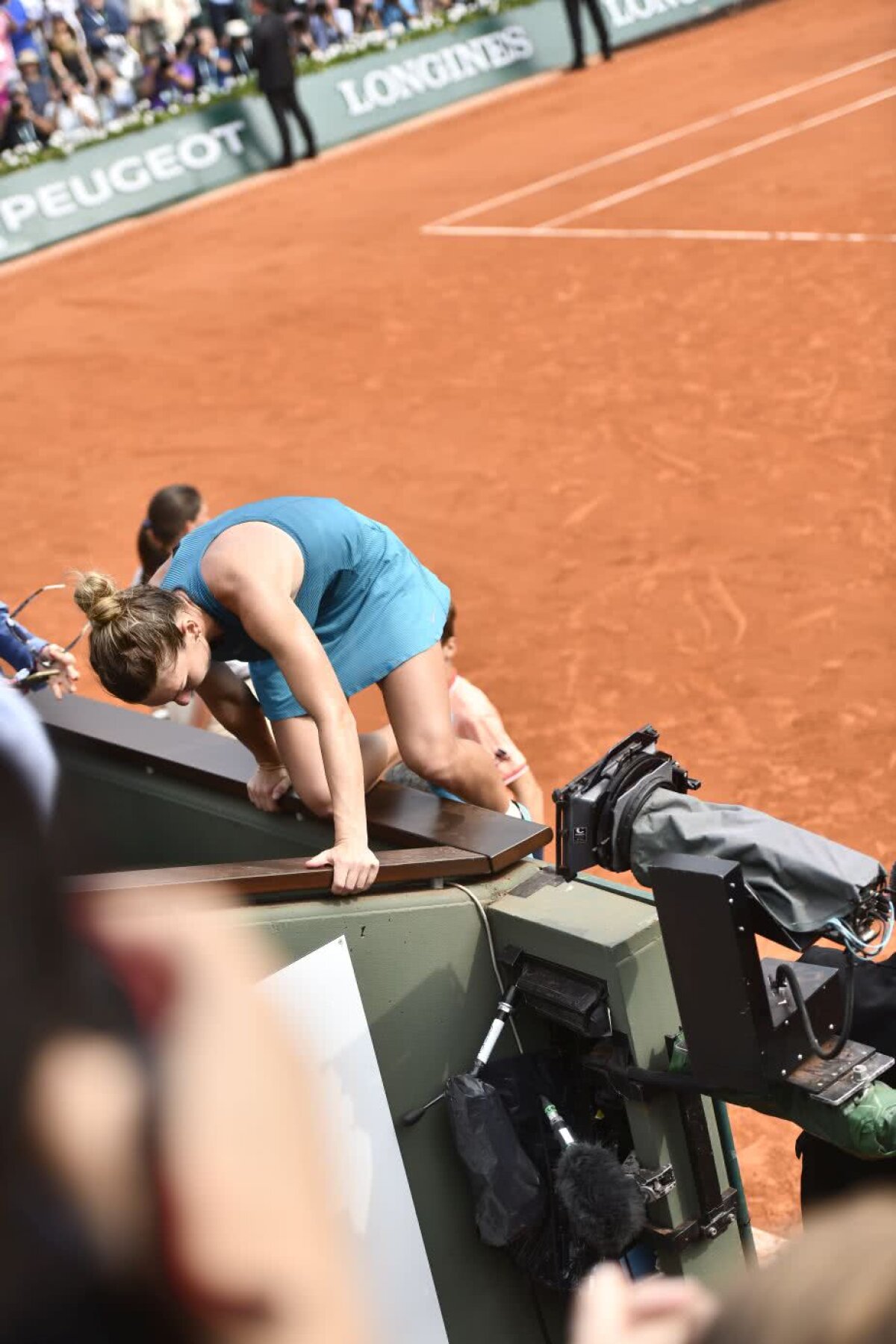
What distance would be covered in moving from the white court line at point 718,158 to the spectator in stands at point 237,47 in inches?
304

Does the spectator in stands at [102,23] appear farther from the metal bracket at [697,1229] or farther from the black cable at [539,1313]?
the metal bracket at [697,1229]

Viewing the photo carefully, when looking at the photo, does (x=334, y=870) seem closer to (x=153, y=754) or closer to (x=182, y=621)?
(x=182, y=621)

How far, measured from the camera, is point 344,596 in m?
4.62

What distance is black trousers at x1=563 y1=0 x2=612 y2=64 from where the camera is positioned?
2291 centimetres

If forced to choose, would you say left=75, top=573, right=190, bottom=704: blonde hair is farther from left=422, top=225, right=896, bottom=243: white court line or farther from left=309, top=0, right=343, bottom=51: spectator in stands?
left=309, top=0, right=343, bottom=51: spectator in stands

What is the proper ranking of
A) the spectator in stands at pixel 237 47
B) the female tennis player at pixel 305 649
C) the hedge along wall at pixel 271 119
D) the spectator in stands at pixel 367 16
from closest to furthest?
the female tennis player at pixel 305 649 < the hedge along wall at pixel 271 119 < the spectator in stands at pixel 237 47 < the spectator in stands at pixel 367 16

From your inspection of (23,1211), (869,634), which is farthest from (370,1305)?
(869,634)

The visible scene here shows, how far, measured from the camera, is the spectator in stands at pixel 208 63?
2244 cm

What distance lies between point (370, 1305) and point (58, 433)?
13.0m

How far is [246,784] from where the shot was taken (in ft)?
15.1

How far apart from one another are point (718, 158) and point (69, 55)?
31.1ft

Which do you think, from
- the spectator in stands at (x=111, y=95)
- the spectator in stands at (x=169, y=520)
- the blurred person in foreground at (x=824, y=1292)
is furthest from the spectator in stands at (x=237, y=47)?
the blurred person in foreground at (x=824, y=1292)

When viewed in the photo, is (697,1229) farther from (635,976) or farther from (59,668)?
(59,668)

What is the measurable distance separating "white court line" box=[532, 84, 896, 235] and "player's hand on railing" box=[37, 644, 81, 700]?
12323mm
